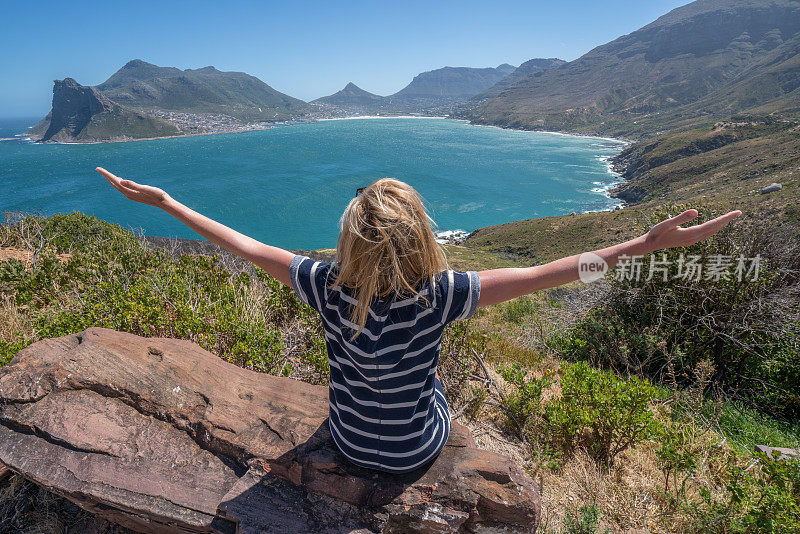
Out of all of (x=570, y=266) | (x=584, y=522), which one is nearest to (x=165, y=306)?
(x=570, y=266)

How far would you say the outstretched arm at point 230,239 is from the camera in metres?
1.84

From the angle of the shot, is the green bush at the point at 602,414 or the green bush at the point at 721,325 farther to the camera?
the green bush at the point at 721,325

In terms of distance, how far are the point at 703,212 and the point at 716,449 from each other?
3.74 metres

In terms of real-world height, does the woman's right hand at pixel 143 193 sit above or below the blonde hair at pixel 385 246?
above

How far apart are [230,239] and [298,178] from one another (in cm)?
8298

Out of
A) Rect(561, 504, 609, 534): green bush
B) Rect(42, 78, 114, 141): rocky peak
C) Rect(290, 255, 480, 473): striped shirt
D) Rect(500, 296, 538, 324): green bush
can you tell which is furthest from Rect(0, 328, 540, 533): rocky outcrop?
Rect(42, 78, 114, 141): rocky peak

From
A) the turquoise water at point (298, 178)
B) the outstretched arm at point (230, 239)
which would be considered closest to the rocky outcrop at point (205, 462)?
the outstretched arm at point (230, 239)

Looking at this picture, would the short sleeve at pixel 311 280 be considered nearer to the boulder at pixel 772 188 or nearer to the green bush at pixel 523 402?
the green bush at pixel 523 402

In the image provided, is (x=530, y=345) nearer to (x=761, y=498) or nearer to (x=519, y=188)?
(x=761, y=498)

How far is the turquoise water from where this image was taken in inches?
2251

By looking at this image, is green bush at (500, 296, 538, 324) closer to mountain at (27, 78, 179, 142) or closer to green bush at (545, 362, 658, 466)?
green bush at (545, 362, 658, 466)

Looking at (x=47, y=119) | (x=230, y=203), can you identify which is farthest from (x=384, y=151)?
(x=47, y=119)

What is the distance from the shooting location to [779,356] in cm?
448

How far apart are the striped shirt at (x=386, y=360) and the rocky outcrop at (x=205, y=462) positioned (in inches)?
8.4
